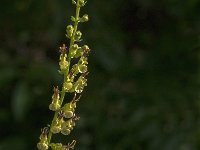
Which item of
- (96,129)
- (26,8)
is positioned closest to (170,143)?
(96,129)

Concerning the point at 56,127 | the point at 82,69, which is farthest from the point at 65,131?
the point at 82,69

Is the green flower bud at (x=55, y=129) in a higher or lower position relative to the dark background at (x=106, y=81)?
lower

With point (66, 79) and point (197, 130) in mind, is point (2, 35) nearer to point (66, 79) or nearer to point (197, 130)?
point (197, 130)

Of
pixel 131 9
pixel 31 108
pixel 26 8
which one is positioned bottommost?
pixel 31 108

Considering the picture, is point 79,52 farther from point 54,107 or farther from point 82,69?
point 54,107

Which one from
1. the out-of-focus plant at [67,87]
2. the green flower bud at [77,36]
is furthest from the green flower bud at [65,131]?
the green flower bud at [77,36]

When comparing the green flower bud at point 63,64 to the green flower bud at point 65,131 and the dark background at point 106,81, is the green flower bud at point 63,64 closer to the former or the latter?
the green flower bud at point 65,131

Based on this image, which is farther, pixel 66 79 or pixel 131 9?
pixel 131 9

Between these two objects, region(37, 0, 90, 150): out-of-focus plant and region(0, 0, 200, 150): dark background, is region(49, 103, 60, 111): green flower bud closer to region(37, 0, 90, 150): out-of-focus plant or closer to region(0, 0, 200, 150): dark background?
region(37, 0, 90, 150): out-of-focus plant
